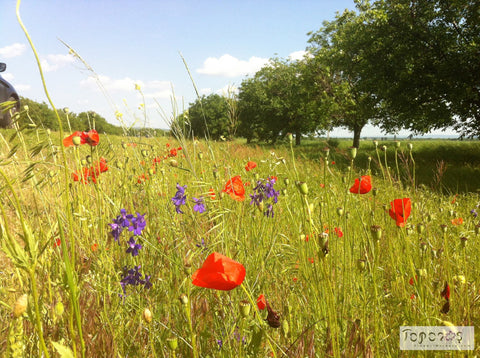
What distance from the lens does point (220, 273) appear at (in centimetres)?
86

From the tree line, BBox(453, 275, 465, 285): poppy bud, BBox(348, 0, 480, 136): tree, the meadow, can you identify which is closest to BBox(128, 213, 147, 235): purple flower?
the meadow

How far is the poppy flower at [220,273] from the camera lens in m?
0.86

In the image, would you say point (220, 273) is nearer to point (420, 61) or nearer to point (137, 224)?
point (137, 224)

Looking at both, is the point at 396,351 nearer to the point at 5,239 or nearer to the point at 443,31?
the point at 5,239

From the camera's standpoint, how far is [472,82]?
31.8ft

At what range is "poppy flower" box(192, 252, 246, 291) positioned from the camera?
859 millimetres

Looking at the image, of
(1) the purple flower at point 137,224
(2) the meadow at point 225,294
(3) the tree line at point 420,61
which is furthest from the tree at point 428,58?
(1) the purple flower at point 137,224

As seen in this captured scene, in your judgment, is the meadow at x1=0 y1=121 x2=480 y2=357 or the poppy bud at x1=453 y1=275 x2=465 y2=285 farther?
the poppy bud at x1=453 y1=275 x2=465 y2=285

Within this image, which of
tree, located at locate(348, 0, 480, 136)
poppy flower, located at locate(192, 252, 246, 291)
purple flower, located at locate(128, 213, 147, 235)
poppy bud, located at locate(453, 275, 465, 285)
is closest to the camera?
poppy flower, located at locate(192, 252, 246, 291)

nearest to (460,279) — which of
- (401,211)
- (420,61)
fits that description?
(401,211)

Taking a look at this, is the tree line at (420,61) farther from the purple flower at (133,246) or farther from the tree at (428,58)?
the purple flower at (133,246)

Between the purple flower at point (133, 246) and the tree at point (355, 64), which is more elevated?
the tree at point (355, 64)

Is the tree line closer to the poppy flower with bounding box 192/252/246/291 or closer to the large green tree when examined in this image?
the poppy flower with bounding box 192/252/246/291

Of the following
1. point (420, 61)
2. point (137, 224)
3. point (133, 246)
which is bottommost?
point (133, 246)
